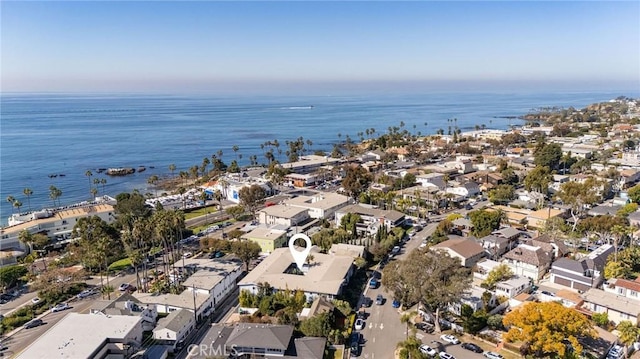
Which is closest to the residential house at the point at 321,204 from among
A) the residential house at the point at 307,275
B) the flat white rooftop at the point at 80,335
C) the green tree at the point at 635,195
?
the residential house at the point at 307,275

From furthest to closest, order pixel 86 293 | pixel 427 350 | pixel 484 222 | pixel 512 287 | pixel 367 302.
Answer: pixel 484 222 < pixel 86 293 < pixel 367 302 < pixel 512 287 < pixel 427 350

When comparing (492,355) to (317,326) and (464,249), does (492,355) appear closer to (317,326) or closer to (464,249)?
(317,326)

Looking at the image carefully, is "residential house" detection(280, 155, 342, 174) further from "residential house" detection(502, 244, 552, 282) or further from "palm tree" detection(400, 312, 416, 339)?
"palm tree" detection(400, 312, 416, 339)

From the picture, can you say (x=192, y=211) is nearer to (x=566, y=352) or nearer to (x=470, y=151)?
(x=566, y=352)

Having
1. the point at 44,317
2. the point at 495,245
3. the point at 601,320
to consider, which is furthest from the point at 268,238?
the point at 601,320

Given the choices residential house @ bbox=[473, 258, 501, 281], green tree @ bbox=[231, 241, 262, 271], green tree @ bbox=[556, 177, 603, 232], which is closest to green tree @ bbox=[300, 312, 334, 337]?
green tree @ bbox=[231, 241, 262, 271]

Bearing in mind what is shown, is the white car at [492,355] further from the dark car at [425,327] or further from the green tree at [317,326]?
the green tree at [317,326]
